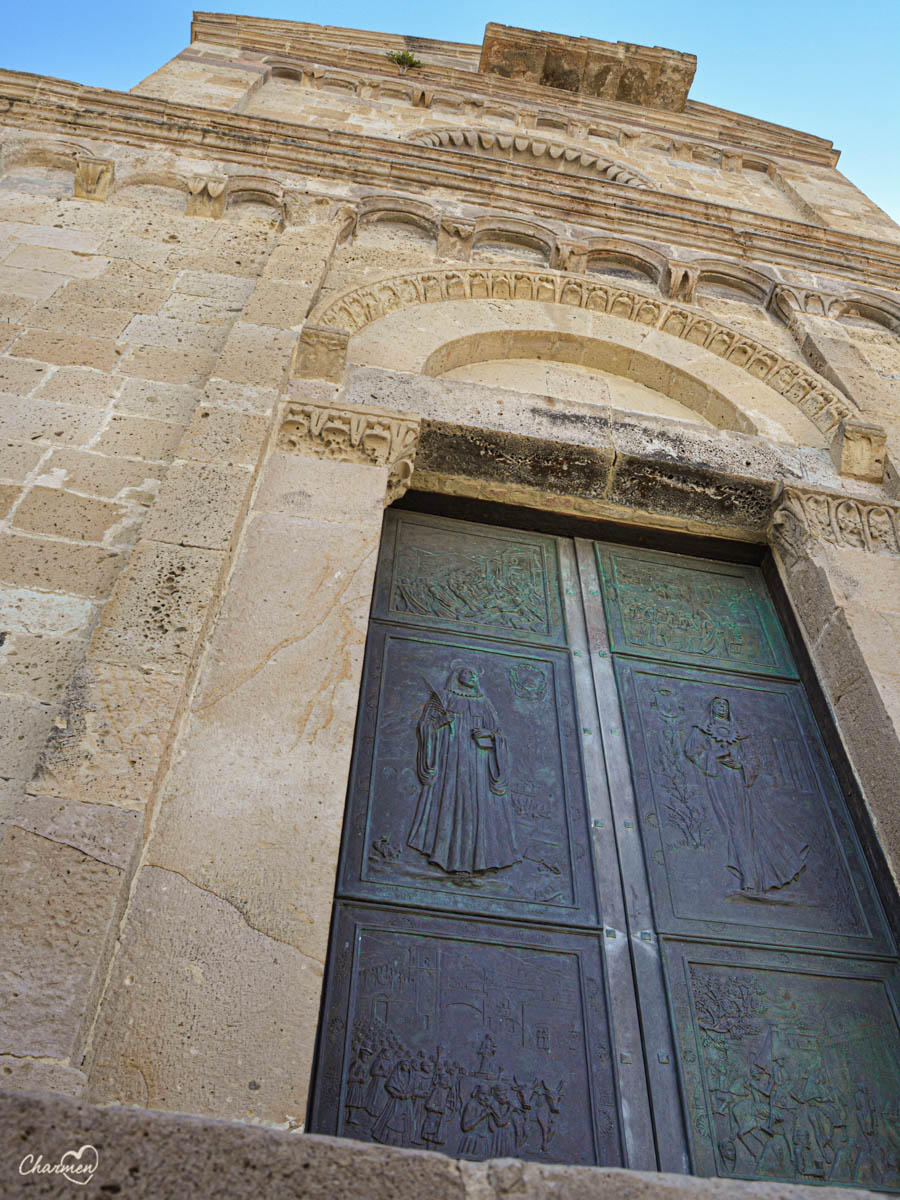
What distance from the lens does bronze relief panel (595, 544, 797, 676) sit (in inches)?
178

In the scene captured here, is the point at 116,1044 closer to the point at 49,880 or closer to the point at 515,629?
the point at 49,880

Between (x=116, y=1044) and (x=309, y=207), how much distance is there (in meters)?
5.62

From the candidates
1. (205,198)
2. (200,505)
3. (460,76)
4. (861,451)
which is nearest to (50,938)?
(200,505)

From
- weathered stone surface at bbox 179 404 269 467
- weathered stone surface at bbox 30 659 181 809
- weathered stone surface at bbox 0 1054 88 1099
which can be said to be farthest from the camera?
weathered stone surface at bbox 179 404 269 467

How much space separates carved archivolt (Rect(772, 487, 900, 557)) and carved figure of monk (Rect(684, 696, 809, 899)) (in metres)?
1.06

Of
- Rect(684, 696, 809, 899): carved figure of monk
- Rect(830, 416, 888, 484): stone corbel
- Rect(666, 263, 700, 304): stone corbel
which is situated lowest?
Rect(684, 696, 809, 899): carved figure of monk

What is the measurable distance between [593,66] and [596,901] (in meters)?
12.7

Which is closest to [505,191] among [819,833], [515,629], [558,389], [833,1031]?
[558,389]

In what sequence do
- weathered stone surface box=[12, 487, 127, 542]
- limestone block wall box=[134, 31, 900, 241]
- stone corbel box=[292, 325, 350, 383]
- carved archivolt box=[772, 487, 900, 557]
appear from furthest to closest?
1. limestone block wall box=[134, 31, 900, 241]
2. stone corbel box=[292, 325, 350, 383]
3. carved archivolt box=[772, 487, 900, 557]
4. weathered stone surface box=[12, 487, 127, 542]

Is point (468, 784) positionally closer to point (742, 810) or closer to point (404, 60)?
point (742, 810)

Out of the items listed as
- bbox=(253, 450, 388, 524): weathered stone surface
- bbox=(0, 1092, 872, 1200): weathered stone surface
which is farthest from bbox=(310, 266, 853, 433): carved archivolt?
bbox=(0, 1092, 872, 1200): weathered stone surface

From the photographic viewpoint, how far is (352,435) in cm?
455

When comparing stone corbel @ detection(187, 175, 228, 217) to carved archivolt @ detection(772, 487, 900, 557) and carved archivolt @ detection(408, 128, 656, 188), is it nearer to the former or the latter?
carved archivolt @ detection(772, 487, 900, 557)

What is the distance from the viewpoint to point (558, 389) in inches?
229
